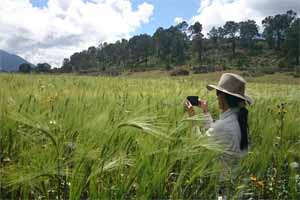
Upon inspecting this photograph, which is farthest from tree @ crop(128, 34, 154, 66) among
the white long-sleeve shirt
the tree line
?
the white long-sleeve shirt

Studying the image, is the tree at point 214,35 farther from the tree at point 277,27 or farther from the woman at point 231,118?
the woman at point 231,118

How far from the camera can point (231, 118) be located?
3.32 m

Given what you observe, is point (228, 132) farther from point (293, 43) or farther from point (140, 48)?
point (140, 48)

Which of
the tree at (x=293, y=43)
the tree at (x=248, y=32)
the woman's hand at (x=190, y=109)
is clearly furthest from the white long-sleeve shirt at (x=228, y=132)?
the tree at (x=248, y=32)

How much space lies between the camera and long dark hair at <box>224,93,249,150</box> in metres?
3.13

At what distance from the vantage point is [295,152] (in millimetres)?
2971

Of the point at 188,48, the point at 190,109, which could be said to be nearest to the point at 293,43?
the point at 188,48

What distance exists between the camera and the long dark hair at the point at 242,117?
313cm

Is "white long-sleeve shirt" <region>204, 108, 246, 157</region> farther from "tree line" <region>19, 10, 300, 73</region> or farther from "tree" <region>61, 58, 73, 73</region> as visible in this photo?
"tree" <region>61, 58, 73, 73</region>

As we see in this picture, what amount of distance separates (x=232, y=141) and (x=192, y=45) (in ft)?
329

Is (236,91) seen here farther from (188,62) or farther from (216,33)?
(216,33)

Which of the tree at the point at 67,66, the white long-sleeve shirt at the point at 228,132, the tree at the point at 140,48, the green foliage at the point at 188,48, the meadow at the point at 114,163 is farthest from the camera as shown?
the tree at the point at 67,66

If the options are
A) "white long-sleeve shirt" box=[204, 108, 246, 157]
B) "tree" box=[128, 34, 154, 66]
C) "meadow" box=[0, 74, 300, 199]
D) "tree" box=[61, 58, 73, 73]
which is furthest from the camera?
"tree" box=[61, 58, 73, 73]

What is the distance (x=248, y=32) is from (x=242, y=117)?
10155cm
